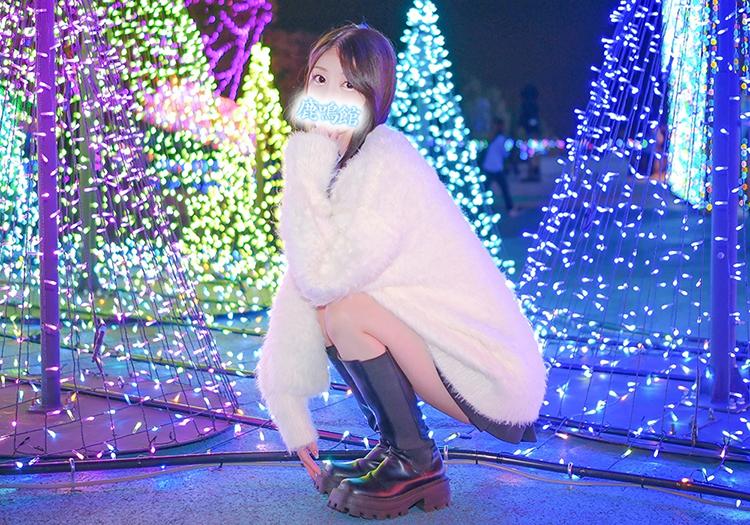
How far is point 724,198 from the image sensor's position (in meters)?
3.11

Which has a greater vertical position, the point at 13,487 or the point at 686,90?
the point at 686,90

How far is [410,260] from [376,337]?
0.64 ft

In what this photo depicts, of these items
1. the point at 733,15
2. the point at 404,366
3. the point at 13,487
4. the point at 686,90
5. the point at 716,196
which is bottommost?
the point at 13,487

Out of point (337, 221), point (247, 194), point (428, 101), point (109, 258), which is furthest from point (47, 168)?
point (428, 101)

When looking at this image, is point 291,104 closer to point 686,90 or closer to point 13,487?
point 13,487

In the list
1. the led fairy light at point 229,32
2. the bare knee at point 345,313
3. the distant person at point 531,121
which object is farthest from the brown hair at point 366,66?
the distant person at point 531,121

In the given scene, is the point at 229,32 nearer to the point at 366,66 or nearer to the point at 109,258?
the point at 109,258

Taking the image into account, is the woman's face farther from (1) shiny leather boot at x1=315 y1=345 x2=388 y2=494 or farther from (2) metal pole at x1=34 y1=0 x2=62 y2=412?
(2) metal pole at x1=34 y1=0 x2=62 y2=412

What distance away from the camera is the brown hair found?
88.4 inches

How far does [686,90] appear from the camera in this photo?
333 cm

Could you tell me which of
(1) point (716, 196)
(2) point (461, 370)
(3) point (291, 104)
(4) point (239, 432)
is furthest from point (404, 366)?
(1) point (716, 196)

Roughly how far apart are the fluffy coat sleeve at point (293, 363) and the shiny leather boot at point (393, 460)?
124 millimetres

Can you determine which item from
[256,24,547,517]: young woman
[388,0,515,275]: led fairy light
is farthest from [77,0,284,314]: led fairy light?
[256,24,547,517]: young woman

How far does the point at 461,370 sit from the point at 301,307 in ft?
1.36
